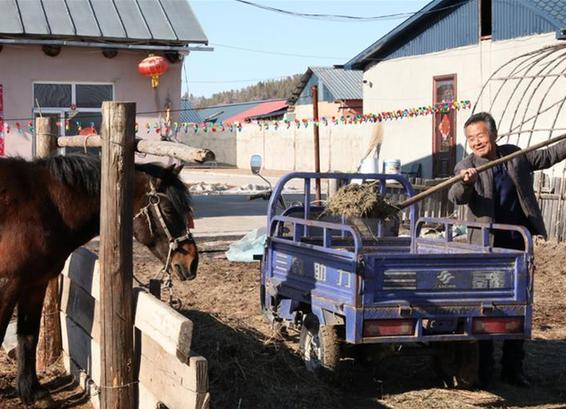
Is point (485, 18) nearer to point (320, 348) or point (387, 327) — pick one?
point (320, 348)

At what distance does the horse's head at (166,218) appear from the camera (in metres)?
5.28

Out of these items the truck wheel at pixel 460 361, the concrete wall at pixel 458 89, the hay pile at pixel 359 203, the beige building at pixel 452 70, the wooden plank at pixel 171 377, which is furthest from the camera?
the beige building at pixel 452 70

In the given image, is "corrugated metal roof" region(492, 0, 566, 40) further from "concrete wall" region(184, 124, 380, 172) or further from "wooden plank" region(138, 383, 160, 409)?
"wooden plank" region(138, 383, 160, 409)

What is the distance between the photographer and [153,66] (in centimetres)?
1517

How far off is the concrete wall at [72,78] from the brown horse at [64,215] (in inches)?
394

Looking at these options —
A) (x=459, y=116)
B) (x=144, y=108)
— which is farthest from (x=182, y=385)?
(x=459, y=116)

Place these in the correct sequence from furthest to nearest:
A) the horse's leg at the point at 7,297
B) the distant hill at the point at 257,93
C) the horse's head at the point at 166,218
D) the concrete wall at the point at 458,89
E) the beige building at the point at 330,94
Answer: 1. the distant hill at the point at 257,93
2. the beige building at the point at 330,94
3. the concrete wall at the point at 458,89
4. the horse's head at the point at 166,218
5. the horse's leg at the point at 7,297

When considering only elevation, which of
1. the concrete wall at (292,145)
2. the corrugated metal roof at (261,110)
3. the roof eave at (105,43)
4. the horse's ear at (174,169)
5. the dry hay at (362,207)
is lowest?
the dry hay at (362,207)

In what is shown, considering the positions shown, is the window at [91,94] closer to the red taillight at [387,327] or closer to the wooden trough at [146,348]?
the wooden trough at [146,348]

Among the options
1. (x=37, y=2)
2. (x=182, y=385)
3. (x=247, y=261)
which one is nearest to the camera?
(x=182, y=385)

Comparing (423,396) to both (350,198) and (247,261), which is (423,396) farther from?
(247,261)

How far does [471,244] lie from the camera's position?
21.0ft

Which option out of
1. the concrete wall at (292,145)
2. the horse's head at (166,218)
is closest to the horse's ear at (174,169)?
the horse's head at (166,218)

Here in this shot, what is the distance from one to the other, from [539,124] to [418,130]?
5343mm
